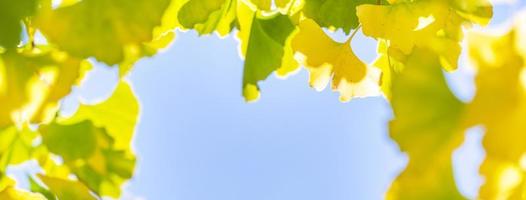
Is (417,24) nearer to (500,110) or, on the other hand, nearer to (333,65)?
(333,65)

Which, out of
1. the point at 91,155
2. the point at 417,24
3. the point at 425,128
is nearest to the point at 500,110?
the point at 425,128

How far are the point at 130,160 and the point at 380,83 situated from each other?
265 mm

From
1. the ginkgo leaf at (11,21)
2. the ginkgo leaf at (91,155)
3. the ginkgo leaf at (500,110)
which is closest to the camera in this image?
the ginkgo leaf at (500,110)

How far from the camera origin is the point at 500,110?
0.26m

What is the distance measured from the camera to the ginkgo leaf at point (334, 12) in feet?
2.16

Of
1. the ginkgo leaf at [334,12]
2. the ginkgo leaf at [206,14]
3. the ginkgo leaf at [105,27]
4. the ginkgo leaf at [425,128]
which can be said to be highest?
the ginkgo leaf at [105,27]

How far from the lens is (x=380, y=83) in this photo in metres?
0.71

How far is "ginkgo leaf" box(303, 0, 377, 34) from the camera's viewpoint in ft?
2.16

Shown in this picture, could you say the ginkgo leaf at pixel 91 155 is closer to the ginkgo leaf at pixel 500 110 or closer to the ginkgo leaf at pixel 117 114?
the ginkgo leaf at pixel 117 114

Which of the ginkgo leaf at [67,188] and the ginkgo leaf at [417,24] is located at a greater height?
the ginkgo leaf at [67,188]

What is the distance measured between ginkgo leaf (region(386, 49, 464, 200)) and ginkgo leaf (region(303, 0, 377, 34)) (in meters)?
0.35

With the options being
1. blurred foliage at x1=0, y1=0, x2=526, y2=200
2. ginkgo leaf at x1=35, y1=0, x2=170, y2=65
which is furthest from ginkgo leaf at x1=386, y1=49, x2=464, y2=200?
ginkgo leaf at x1=35, y1=0, x2=170, y2=65

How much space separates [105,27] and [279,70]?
268 millimetres

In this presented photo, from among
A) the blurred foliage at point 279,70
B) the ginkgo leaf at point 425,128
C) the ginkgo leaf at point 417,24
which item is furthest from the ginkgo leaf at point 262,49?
the ginkgo leaf at point 425,128
